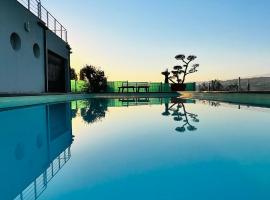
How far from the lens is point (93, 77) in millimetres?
25375

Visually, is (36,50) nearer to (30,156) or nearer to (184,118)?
(184,118)

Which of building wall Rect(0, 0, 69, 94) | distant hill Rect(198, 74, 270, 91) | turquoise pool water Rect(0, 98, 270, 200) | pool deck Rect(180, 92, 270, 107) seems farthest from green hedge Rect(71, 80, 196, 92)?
turquoise pool water Rect(0, 98, 270, 200)

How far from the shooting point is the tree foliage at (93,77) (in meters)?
25.3

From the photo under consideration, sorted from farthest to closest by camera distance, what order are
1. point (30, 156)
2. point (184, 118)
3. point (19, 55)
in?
point (19, 55), point (184, 118), point (30, 156)

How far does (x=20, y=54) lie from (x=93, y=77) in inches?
570

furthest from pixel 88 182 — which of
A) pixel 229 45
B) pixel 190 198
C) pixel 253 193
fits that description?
pixel 229 45

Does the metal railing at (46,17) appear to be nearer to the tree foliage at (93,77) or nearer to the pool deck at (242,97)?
the tree foliage at (93,77)

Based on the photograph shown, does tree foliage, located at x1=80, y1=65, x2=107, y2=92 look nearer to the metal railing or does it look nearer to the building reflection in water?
the metal railing

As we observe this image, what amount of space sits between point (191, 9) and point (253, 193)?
49.7 ft

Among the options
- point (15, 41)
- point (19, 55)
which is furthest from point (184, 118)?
point (15, 41)

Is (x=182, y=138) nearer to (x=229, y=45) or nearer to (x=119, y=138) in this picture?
(x=119, y=138)

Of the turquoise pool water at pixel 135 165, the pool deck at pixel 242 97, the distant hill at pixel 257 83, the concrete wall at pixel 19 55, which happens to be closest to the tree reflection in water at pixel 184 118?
the turquoise pool water at pixel 135 165

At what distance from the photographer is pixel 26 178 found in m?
2.50

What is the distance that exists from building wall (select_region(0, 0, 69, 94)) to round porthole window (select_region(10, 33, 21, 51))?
13 cm
